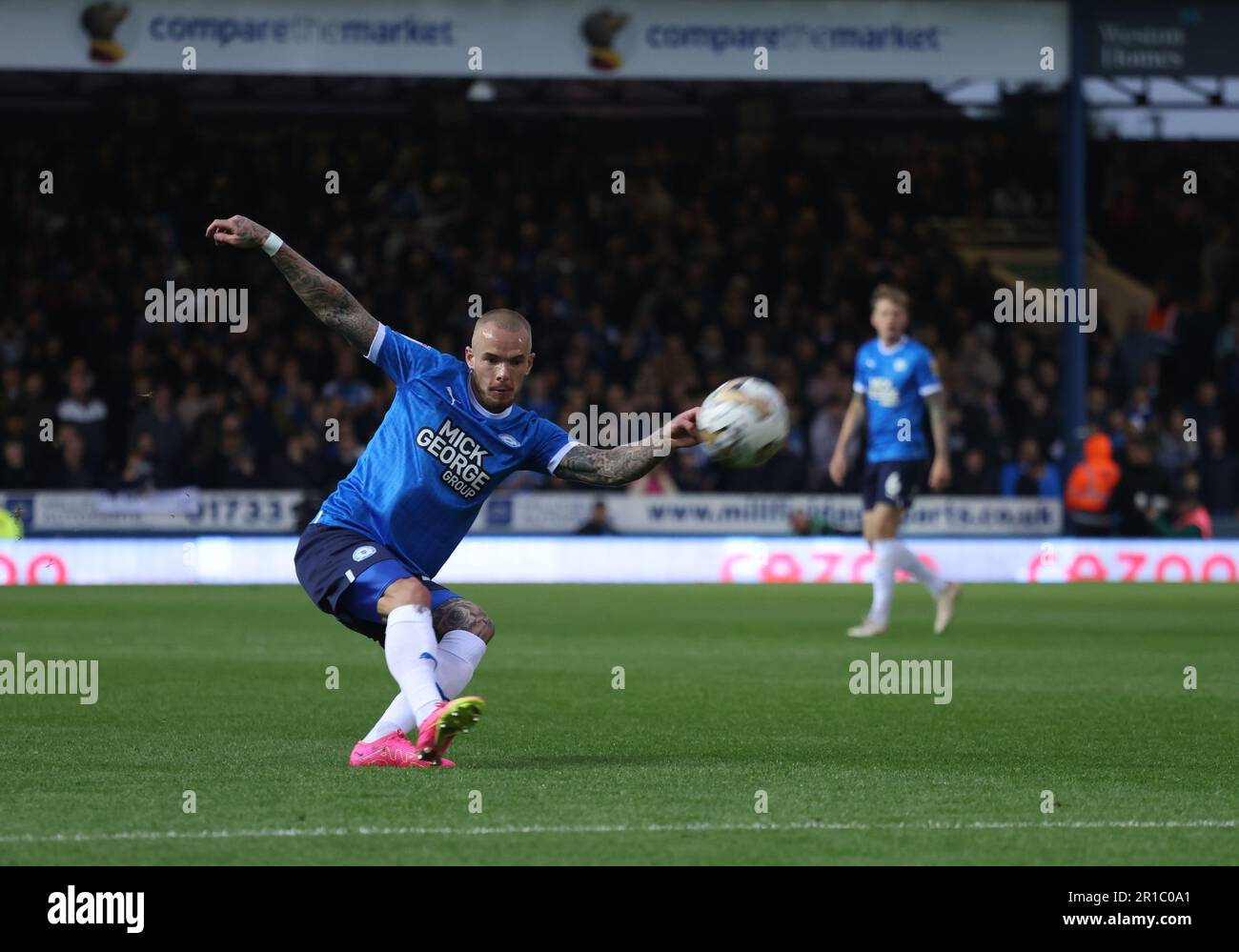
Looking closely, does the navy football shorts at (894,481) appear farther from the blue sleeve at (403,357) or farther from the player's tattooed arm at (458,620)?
the blue sleeve at (403,357)

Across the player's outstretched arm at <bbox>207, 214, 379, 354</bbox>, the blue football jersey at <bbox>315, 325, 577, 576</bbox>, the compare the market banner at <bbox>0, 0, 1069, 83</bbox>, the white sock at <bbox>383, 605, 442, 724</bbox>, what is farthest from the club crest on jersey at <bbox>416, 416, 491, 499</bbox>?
the compare the market banner at <bbox>0, 0, 1069, 83</bbox>

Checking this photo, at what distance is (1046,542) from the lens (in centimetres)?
2228

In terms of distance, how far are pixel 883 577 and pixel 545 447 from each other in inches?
274

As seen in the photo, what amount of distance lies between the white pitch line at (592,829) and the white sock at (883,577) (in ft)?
25.6

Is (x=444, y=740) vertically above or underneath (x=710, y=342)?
underneath

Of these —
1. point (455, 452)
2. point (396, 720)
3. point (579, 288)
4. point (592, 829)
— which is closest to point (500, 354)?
point (455, 452)

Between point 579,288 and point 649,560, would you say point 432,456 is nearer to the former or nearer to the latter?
point 649,560

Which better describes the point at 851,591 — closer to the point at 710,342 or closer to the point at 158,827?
the point at 710,342

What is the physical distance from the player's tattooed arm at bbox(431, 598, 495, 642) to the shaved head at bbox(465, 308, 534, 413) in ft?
2.60

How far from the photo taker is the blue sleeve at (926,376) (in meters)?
13.9

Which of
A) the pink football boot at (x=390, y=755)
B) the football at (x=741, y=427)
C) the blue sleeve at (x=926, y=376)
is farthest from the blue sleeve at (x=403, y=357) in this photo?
the blue sleeve at (x=926, y=376)

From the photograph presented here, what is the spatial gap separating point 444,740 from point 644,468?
1187 mm

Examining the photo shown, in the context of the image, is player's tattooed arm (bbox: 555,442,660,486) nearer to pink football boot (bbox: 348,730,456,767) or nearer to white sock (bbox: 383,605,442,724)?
white sock (bbox: 383,605,442,724)

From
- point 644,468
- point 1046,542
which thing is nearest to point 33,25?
point 1046,542
